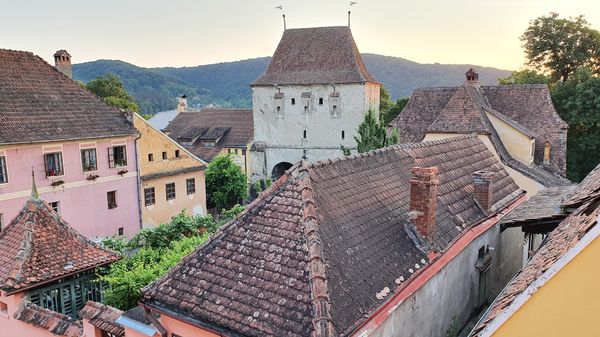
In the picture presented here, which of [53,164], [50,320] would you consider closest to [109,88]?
[53,164]

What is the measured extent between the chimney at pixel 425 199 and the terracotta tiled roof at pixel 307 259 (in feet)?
0.88

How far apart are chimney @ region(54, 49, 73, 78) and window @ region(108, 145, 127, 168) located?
24.6 feet

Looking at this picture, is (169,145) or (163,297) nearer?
(163,297)

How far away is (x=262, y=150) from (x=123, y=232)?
20.2 metres

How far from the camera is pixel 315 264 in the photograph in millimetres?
6816

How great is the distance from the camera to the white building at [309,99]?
39031 mm

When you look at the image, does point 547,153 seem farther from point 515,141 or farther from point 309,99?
point 309,99

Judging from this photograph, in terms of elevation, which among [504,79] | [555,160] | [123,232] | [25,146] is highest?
[504,79]

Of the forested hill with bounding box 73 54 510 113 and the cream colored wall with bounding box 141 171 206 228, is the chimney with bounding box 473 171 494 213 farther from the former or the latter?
the forested hill with bounding box 73 54 510 113

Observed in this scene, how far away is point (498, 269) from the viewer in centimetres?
1355

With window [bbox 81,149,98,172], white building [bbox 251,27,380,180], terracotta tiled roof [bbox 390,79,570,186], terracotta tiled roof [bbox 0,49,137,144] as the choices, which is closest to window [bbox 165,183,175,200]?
terracotta tiled roof [bbox 0,49,137,144]

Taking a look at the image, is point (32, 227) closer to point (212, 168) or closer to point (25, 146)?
point (25, 146)

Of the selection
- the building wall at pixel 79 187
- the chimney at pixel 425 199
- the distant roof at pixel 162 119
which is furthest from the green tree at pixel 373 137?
the distant roof at pixel 162 119

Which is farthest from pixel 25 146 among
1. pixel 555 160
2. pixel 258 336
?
pixel 555 160
